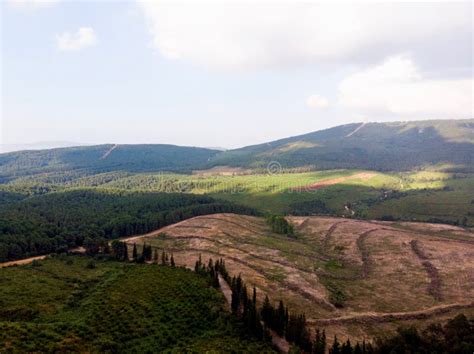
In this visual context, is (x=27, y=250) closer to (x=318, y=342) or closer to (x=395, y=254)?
(x=318, y=342)

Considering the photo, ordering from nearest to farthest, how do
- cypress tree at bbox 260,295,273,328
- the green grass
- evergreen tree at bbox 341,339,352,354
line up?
1. the green grass
2. evergreen tree at bbox 341,339,352,354
3. cypress tree at bbox 260,295,273,328

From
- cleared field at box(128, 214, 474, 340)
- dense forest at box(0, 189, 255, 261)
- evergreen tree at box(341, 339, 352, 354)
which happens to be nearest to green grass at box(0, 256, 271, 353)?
evergreen tree at box(341, 339, 352, 354)

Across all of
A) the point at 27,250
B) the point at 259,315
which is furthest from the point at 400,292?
the point at 27,250

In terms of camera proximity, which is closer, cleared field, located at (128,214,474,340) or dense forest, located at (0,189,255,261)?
cleared field, located at (128,214,474,340)

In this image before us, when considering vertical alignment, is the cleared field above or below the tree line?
below

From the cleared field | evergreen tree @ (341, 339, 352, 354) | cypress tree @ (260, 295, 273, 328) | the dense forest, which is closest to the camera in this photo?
evergreen tree @ (341, 339, 352, 354)

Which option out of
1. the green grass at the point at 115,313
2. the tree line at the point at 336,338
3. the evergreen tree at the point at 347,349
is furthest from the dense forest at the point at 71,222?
the evergreen tree at the point at 347,349

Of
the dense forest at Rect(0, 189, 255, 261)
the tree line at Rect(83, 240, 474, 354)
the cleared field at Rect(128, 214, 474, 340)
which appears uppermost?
the dense forest at Rect(0, 189, 255, 261)

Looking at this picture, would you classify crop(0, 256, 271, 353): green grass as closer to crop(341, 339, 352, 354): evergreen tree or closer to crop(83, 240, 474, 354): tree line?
crop(83, 240, 474, 354): tree line
